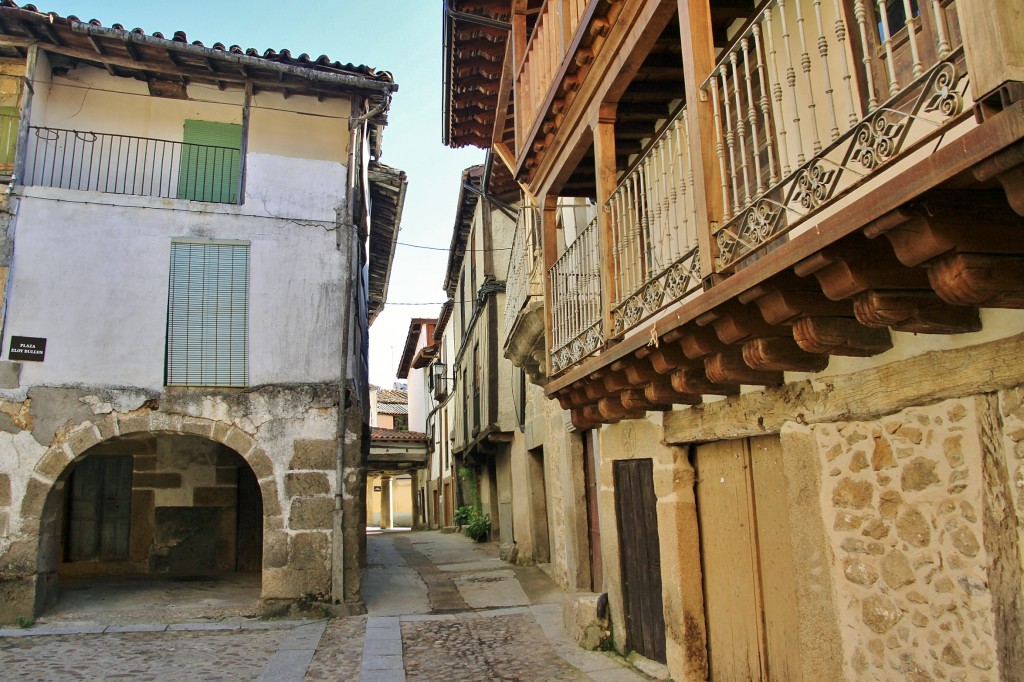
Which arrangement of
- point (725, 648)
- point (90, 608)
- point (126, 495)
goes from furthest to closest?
point (126, 495) → point (90, 608) → point (725, 648)

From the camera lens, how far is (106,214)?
365 inches

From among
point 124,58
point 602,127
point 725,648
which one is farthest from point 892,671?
point 124,58

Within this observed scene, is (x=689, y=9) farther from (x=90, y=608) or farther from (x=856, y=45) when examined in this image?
(x=90, y=608)

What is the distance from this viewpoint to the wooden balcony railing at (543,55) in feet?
19.9

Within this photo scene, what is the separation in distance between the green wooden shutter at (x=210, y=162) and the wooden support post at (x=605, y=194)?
19.7ft

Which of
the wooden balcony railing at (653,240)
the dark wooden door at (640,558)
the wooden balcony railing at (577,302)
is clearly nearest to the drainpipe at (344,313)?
the wooden balcony railing at (577,302)

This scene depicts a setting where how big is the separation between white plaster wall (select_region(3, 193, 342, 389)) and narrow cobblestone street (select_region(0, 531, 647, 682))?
110 inches

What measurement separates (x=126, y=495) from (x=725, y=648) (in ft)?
31.2

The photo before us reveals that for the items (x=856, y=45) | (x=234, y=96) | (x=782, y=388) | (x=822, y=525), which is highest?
(x=234, y=96)

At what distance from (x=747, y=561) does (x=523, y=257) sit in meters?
5.63

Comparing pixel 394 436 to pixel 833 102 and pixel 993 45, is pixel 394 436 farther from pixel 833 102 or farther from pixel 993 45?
pixel 993 45

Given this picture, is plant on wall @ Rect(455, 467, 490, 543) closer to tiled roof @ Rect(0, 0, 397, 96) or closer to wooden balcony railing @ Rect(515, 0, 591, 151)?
tiled roof @ Rect(0, 0, 397, 96)

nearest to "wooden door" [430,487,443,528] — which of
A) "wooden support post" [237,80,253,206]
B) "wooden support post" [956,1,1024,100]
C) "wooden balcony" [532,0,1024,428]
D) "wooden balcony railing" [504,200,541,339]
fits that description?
"wooden balcony railing" [504,200,541,339]

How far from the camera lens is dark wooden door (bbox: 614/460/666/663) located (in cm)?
607
